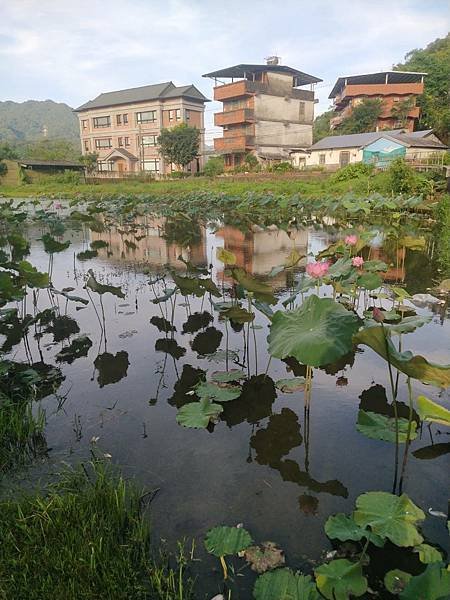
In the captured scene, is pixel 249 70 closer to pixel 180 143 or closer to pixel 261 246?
pixel 180 143

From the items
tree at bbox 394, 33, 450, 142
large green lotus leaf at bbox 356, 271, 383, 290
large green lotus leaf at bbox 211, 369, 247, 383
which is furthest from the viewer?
tree at bbox 394, 33, 450, 142

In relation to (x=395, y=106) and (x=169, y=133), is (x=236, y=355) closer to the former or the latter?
(x=169, y=133)

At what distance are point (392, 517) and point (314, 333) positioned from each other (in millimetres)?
902

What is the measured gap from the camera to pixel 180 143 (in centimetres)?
3662

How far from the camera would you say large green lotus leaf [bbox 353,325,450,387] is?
1845mm

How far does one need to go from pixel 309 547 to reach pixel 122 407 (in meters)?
1.77

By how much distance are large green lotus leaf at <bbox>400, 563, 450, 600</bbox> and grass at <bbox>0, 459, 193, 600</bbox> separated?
0.84 m

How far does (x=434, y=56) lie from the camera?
43.3 meters

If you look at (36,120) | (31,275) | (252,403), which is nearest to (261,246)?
(31,275)

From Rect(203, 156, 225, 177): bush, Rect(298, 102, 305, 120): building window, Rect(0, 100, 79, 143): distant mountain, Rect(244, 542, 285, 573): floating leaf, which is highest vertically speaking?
Rect(0, 100, 79, 143): distant mountain

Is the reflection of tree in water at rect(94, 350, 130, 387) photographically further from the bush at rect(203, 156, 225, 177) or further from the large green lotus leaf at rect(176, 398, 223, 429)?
the bush at rect(203, 156, 225, 177)

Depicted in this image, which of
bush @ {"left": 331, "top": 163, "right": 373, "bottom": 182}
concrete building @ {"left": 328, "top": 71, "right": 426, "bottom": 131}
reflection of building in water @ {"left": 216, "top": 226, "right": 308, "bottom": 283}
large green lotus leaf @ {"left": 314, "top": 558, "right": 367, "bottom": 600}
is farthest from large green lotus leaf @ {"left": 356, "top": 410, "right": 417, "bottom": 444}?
concrete building @ {"left": 328, "top": 71, "right": 426, "bottom": 131}

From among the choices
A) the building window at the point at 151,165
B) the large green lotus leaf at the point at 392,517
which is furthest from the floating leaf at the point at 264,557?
the building window at the point at 151,165

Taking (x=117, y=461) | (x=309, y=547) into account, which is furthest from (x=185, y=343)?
(x=309, y=547)
